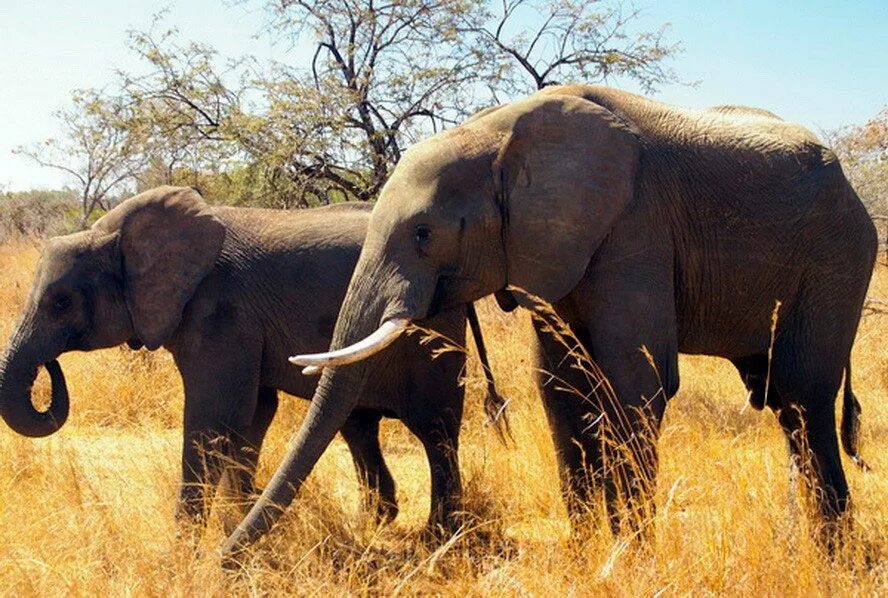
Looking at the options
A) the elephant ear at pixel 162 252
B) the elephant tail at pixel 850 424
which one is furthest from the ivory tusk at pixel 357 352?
the elephant tail at pixel 850 424

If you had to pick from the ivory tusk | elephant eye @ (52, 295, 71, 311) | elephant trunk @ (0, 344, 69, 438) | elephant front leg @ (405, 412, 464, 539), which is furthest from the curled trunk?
the ivory tusk

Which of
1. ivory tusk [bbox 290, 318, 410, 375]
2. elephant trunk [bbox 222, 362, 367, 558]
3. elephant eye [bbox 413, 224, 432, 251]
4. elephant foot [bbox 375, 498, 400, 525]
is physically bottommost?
elephant foot [bbox 375, 498, 400, 525]

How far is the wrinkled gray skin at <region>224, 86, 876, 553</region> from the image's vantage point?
4.04m

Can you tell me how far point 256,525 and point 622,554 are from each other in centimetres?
141

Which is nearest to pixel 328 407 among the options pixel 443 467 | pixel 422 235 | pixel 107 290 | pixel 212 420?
pixel 422 235

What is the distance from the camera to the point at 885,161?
19.0 meters

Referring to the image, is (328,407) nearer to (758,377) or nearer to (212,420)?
(212,420)

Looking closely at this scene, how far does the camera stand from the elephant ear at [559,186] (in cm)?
402

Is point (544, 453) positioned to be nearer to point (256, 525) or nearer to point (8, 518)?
point (256, 525)

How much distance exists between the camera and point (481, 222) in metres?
4.13

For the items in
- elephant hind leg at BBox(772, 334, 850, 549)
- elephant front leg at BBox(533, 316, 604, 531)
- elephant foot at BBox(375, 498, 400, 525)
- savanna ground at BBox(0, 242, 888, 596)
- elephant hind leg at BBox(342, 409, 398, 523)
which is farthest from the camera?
elephant hind leg at BBox(342, 409, 398, 523)

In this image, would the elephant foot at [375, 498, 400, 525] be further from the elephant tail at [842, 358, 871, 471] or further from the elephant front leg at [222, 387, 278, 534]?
the elephant tail at [842, 358, 871, 471]

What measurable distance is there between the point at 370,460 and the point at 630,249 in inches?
89.2

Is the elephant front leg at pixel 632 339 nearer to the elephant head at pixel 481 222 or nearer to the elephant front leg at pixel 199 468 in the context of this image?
the elephant head at pixel 481 222
